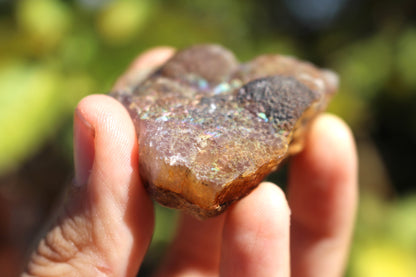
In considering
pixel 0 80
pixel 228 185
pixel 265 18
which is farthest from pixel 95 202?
pixel 265 18

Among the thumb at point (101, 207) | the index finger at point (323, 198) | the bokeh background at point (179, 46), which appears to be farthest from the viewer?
the bokeh background at point (179, 46)

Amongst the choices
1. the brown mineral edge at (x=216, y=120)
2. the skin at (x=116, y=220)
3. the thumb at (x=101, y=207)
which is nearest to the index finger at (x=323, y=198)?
the brown mineral edge at (x=216, y=120)

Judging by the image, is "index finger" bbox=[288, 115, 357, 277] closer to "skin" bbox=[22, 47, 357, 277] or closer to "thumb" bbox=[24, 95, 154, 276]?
"skin" bbox=[22, 47, 357, 277]

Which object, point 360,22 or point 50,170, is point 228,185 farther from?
point 360,22

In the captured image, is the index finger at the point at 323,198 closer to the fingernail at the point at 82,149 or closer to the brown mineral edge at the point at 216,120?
the brown mineral edge at the point at 216,120

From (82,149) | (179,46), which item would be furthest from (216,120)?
(179,46)

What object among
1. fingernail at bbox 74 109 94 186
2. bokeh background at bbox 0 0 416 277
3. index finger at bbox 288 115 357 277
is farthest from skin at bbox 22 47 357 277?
bokeh background at bbox 0 0 416 277

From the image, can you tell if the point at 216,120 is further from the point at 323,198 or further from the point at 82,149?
the point at 323,198

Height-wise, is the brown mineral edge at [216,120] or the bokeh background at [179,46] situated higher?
the brown mineral edge at [216,120]
